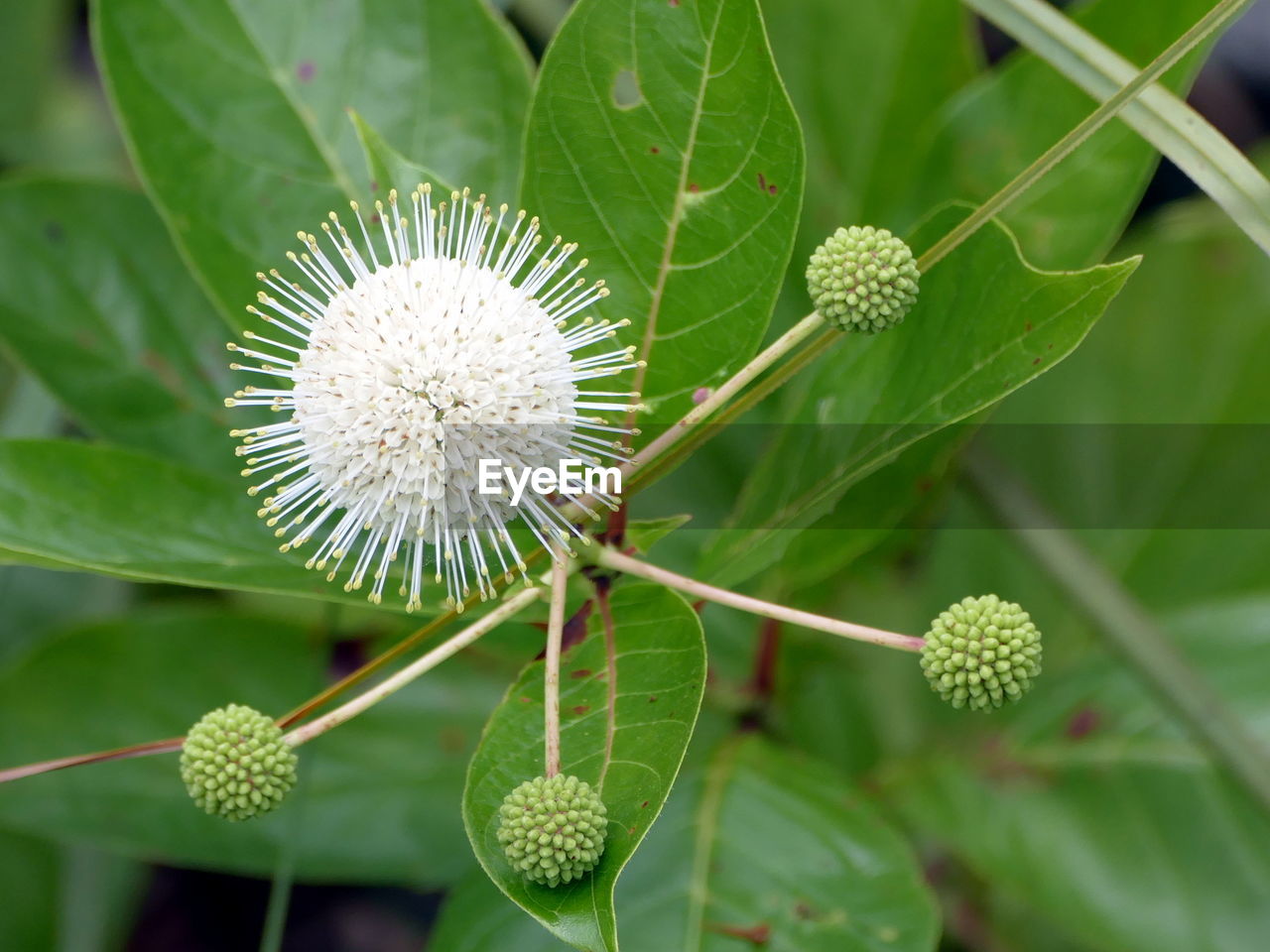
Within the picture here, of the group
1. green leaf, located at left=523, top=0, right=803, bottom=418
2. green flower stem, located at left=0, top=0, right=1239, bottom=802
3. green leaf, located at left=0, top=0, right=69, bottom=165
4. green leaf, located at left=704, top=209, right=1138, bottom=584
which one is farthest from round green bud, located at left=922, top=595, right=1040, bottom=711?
green leaf, located at left=0, top=0, right=69, bottom=165

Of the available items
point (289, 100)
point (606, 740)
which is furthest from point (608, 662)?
point (289, 100)

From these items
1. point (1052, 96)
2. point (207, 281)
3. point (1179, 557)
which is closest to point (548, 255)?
point (207, 281)

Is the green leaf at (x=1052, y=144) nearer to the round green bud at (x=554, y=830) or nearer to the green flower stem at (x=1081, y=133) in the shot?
the green flower stem at (x=1081, y=133)

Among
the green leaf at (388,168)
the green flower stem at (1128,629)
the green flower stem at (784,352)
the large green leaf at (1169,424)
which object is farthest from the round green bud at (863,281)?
the large green leaf at (1169,424)

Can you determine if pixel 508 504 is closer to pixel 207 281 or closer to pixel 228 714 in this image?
pixel 228 714

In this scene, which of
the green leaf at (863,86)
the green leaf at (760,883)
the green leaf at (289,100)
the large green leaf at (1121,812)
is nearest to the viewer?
the green leaf at (760,883)
